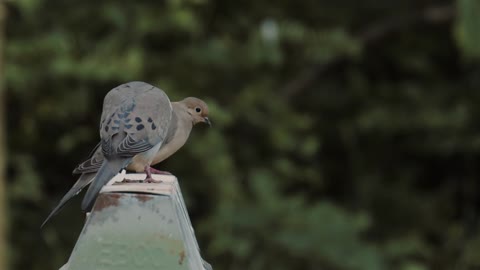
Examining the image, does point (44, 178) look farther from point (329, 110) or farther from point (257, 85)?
point (329, 110)

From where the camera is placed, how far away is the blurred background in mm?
5289

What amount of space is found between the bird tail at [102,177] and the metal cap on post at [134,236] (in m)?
0.02

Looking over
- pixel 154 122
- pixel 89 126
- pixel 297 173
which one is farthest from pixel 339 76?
pixel 154 122

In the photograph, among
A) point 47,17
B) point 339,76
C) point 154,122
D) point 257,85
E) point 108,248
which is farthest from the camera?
point 339,76

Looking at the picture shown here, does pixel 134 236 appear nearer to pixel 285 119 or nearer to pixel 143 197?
pixel 143 197

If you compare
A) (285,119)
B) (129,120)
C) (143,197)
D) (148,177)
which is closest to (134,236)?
(143,197)

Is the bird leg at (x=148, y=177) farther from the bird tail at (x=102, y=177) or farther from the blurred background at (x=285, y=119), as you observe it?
the blurred background at (x=285, y=119)

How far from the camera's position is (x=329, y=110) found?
22.2ft

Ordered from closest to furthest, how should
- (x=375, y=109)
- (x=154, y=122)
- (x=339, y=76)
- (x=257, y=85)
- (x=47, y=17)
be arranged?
1. (x=154, y=122)
2. (x=47, y=17)
3. (x=257, y=85)
4. (x=375, y=109)
5. (x=339, y=76)

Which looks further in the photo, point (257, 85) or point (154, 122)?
point (257, 85)

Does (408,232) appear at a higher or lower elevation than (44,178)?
higher

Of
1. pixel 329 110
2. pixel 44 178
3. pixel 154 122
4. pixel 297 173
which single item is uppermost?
pixel 329 110

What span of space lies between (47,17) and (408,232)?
2.83 m

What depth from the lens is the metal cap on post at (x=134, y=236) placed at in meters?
1.67
